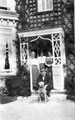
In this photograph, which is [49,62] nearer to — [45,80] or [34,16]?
[45,80]

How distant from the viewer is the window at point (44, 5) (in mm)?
9702

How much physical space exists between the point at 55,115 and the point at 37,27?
421 cm

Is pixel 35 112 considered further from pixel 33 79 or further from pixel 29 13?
pixel 29 13

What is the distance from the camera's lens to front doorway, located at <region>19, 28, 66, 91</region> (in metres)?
8.77

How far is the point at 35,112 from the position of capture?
278 inches

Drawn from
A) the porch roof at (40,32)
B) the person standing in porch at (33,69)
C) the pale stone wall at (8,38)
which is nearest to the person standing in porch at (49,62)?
the person standing in porch at (33,69)

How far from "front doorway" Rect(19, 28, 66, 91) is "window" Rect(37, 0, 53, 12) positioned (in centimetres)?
120

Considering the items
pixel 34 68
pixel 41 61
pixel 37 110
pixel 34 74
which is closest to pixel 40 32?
pixel 41 61

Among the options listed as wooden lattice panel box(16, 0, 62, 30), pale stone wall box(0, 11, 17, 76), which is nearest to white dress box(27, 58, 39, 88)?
pale stone wall box(0, 11, 17, 76)

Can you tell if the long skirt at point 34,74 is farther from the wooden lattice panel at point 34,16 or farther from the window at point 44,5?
the window at point 44,5

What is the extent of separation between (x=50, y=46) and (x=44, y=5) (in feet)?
5.51

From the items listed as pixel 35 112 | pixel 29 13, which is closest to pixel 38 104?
pixel 35 112

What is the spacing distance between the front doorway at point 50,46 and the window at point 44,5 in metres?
1.20

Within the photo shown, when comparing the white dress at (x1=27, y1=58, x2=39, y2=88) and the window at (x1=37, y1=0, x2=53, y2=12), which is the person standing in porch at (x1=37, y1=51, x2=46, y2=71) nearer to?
the white dress at (x1=27, y1=58, x2=39, y2=88)
